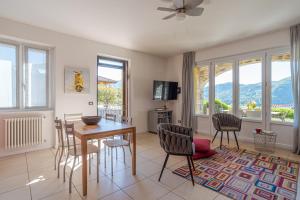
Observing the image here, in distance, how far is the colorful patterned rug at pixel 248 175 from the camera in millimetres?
2006

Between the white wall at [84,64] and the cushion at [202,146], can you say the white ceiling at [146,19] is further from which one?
the cushion at [202,146]

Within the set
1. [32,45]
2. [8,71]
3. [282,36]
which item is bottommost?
[8,71]

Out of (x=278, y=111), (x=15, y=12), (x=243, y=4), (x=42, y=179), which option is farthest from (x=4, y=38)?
(x=278, y=111)

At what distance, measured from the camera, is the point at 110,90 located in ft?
15.8

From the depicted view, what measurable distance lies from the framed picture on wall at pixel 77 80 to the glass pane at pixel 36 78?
0.53 metres

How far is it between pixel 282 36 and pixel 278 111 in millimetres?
1714

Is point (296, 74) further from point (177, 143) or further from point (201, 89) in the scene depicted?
point (177, 143)

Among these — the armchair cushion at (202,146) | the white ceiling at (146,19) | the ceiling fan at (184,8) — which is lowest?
the armchair cushion at (202,146)

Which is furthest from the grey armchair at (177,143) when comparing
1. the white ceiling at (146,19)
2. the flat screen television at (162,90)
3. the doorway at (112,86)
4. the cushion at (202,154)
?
the flat screen television at (162,90)

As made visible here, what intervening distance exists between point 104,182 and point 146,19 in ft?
9.39

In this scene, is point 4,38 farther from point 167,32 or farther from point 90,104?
point 167,32

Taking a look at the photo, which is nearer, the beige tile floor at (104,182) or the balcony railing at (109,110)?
the beige tile floor at (104,182)

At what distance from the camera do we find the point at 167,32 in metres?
3.65

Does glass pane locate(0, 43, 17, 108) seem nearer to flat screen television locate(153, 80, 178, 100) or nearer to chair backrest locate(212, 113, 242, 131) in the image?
flat screen television locate(153, 80, 178, 100)
